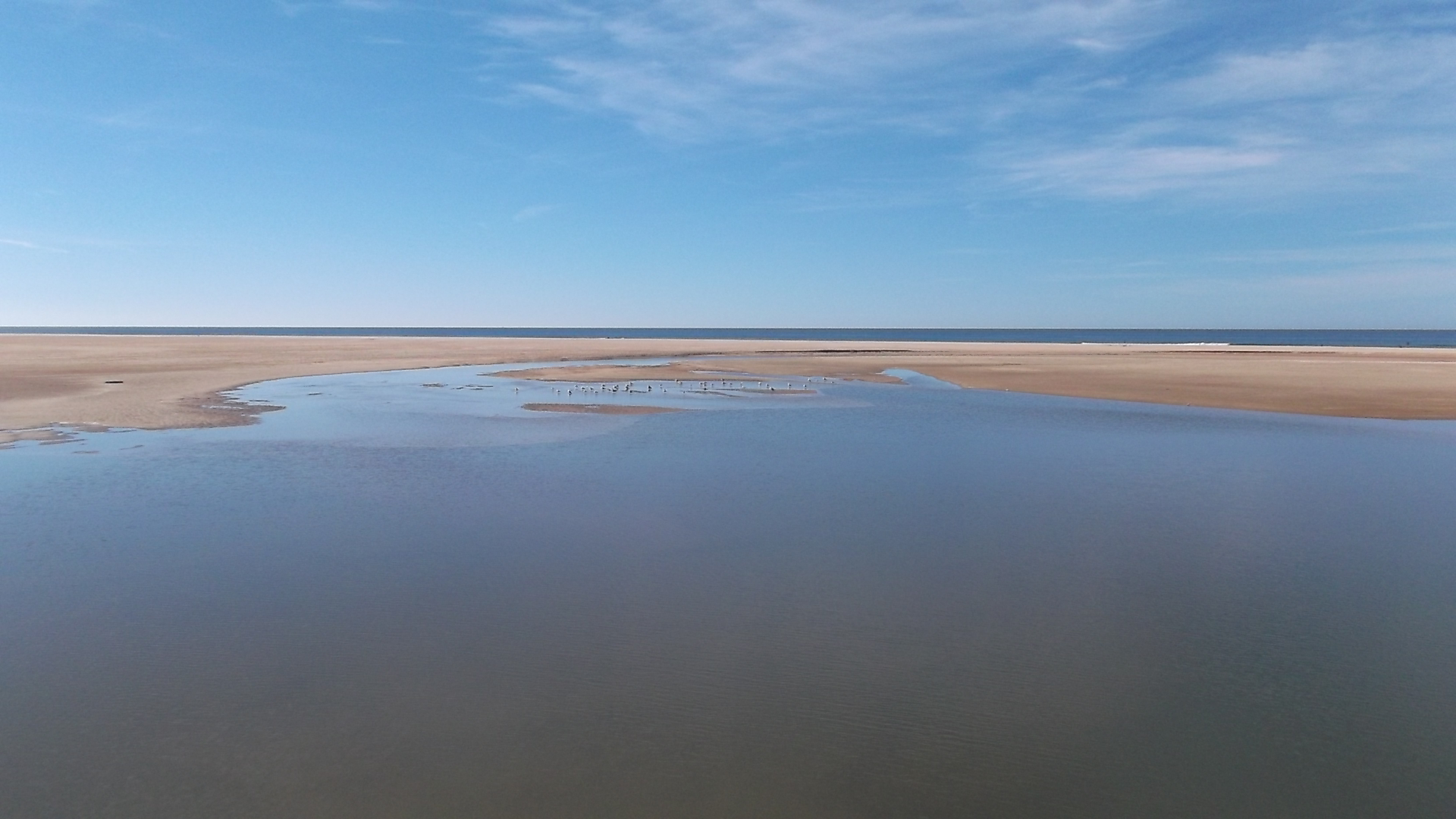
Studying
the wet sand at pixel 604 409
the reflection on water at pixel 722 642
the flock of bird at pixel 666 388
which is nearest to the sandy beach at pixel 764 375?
the flock of bird at pixel 666 388

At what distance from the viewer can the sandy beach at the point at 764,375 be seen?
22.8 metres

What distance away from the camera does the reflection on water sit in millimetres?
4910

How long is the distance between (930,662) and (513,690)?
3.08 metres

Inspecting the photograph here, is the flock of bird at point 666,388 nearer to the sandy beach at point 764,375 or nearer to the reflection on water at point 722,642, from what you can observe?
the sandy beach at point 764,375

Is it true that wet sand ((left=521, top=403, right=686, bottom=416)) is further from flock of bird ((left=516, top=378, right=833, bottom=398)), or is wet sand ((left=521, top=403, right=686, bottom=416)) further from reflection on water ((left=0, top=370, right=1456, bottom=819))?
reflection on water ((left=0, top=370, right=1456, bottom=819))

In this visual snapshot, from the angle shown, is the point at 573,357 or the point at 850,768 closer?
the point at 850,768

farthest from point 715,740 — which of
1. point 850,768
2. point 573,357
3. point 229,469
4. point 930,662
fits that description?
point 573,357

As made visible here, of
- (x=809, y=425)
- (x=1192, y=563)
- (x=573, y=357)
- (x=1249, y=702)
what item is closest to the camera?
(x=1249, y=702)

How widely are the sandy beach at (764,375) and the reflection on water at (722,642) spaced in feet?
33.3

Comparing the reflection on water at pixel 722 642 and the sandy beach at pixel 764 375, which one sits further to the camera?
the sandy beach at pixel 764 375

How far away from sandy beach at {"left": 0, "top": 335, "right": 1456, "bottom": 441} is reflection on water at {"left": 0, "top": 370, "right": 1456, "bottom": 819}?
1014 cm

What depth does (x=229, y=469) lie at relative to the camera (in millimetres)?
14008

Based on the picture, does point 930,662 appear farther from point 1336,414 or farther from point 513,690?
point 1336,414

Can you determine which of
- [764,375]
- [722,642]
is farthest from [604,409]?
[722,642]
